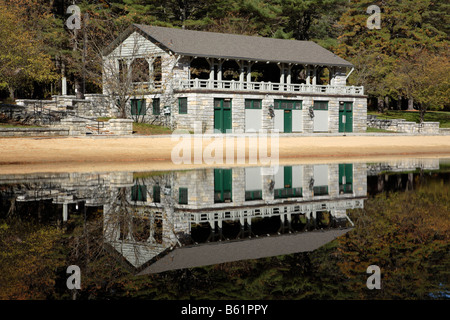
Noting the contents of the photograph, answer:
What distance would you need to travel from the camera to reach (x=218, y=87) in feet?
154

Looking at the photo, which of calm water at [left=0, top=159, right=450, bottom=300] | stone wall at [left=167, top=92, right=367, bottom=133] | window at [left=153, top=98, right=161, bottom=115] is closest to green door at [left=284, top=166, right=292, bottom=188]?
calm water at [left=0, top=159, right=450, bottom=300]

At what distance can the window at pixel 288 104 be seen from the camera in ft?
164

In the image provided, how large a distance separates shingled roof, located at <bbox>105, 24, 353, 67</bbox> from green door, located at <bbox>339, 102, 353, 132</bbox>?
4.00m

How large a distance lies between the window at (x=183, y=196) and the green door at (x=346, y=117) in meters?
38.8

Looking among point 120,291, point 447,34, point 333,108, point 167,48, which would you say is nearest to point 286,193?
point 120,291

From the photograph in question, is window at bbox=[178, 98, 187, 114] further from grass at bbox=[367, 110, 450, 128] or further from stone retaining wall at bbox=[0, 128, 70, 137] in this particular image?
grass at bbox=[367, 110, 450, 128]

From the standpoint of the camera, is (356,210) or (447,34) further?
(447,34)

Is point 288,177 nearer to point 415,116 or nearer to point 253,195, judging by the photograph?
point 253,195

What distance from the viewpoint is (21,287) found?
693 cm

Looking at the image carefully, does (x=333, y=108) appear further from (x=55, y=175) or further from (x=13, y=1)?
(x=55, y=175)

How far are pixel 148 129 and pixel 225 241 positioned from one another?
35882mm

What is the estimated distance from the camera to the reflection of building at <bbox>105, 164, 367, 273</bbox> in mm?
8773

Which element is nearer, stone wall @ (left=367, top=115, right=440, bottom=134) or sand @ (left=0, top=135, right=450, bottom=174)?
sand @ (left=0, top=135, right=450, bottom=174)

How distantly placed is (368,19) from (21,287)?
67.4 m
